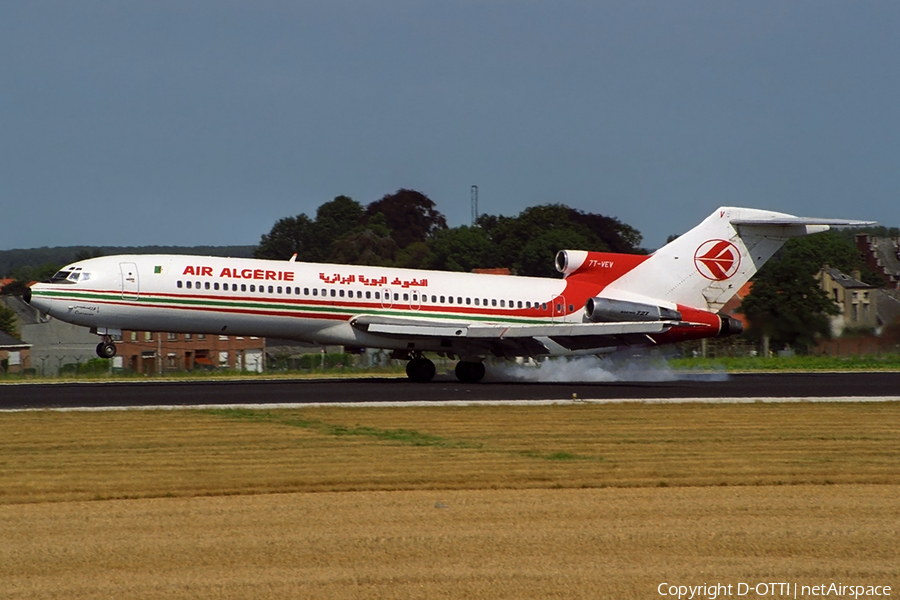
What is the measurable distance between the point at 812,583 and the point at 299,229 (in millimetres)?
130105

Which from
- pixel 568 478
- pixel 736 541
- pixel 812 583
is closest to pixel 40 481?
pixel 568 478

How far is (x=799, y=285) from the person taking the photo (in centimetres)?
5559

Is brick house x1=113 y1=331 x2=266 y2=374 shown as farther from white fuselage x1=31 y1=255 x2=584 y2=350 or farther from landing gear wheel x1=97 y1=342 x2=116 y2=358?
landing gear wheel x1=97 y1=342 x2=116 y2=358

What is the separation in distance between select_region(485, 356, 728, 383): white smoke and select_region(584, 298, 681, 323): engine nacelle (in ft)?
6.56

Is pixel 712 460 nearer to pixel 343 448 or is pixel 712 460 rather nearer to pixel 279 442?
pixel 343 448

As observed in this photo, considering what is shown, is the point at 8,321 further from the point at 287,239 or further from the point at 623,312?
the point at 623,312

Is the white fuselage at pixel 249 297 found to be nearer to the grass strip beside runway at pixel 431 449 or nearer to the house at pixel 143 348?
the grass strip beside runway at pixel 431 449

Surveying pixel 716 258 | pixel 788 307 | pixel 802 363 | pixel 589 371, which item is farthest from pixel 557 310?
pixel 788 307

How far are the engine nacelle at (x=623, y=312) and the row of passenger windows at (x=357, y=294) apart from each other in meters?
0.94

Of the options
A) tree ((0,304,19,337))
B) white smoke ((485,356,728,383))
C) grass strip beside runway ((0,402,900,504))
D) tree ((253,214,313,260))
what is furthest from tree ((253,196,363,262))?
grass strip beside runway ((0,402,900,504))

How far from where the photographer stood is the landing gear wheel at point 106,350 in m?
30.4

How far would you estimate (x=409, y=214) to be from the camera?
14300 centimetres

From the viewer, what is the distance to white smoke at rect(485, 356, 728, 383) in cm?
3606

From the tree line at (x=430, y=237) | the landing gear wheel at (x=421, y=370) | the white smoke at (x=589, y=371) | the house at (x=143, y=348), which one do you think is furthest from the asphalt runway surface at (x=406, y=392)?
the tree line at (x=430, y=237)
